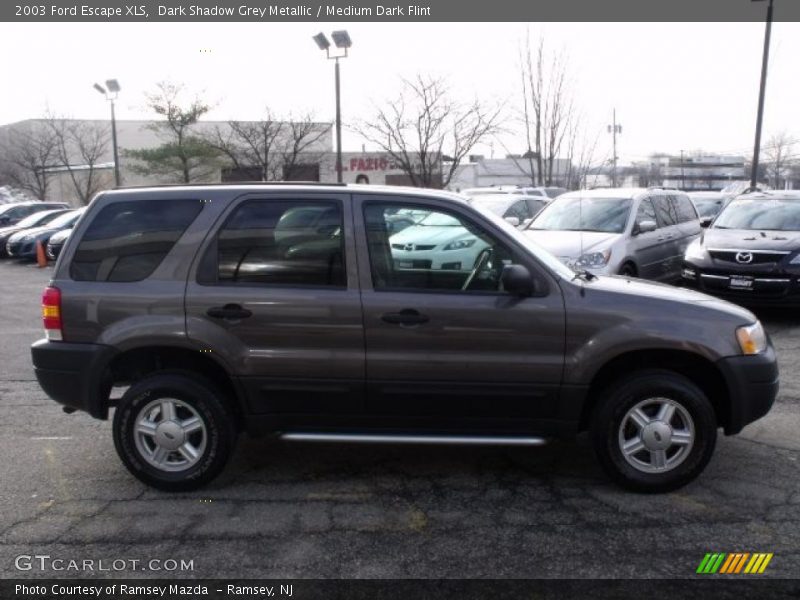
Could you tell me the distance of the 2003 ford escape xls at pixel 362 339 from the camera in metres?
4.27

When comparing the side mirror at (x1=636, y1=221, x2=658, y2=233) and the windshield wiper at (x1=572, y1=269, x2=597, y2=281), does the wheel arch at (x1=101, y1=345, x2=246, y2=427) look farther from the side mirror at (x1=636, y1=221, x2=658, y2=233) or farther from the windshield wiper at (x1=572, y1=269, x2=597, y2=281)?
the side mirror at (x1=636, y1=221, x2=658, y2=233)

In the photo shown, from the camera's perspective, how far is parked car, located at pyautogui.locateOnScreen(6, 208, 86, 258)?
20.0m

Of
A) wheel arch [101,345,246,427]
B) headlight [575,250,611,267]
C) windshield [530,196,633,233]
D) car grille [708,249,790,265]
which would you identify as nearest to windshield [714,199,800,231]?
car grille [708,249,790,265]

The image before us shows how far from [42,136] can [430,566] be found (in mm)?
41475

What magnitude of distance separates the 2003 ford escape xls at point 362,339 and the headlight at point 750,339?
0.02 metres

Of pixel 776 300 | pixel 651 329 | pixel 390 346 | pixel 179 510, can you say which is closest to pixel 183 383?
pixel 179 510

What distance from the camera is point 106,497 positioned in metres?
4.41

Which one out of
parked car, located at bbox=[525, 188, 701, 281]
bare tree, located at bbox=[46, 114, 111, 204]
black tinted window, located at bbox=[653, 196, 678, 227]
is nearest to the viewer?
parked car, located at bbox=[525, 188, 701, 281]

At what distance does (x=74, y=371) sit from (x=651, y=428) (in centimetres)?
342

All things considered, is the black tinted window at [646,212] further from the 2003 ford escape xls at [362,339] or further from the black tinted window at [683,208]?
the 2003 ford escape xls at [362,339]

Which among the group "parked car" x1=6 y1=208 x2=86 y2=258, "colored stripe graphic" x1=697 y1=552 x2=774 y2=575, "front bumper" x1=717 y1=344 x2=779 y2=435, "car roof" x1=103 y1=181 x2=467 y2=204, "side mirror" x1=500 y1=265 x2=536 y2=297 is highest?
"car roof" x1=103 y1=181 x2=467 y2=204

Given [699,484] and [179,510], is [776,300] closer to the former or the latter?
[699,484]

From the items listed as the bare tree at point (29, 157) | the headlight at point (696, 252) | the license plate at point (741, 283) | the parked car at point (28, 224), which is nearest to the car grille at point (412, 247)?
the license plate at point (741, 283)

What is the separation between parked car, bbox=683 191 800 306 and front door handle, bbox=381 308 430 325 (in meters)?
6.84
